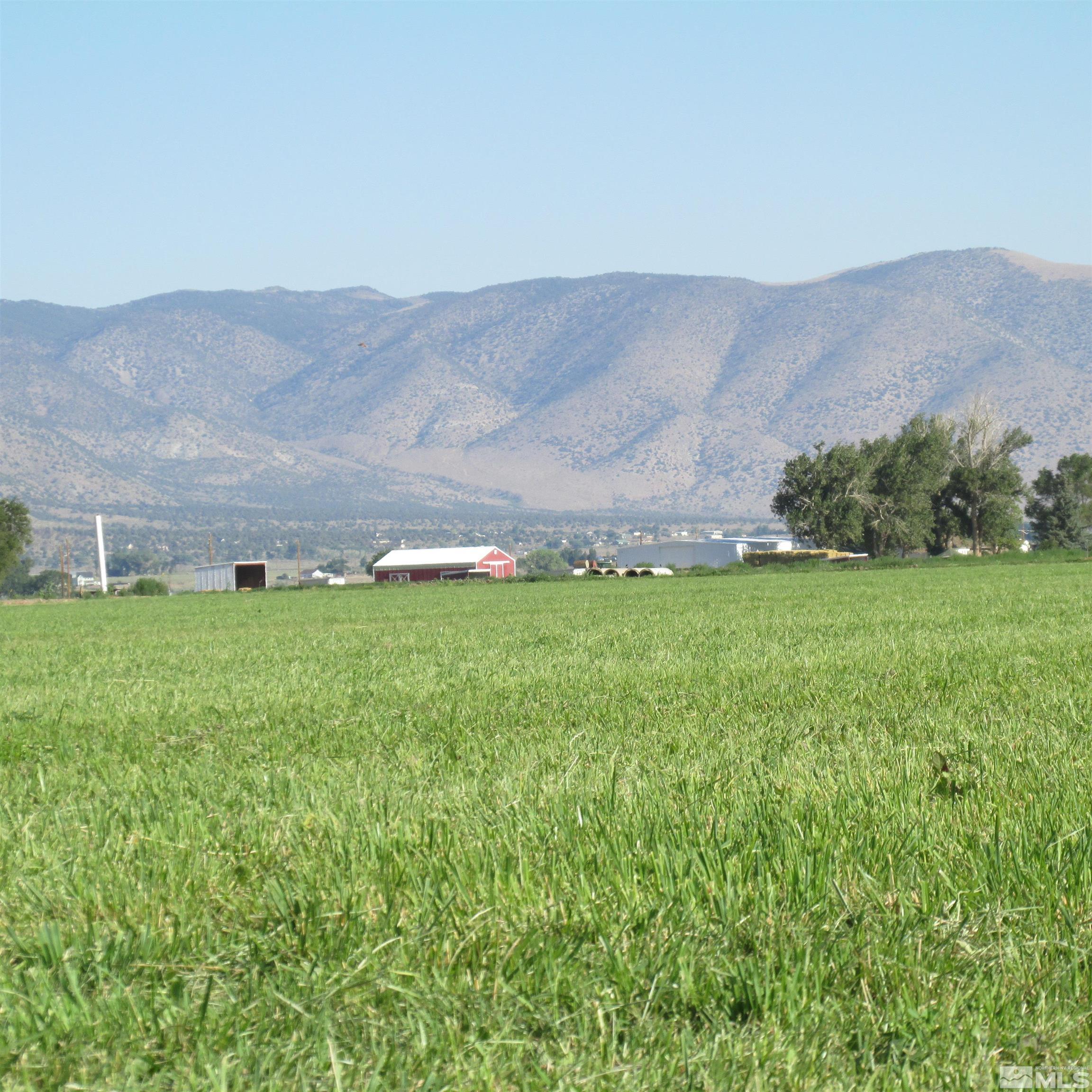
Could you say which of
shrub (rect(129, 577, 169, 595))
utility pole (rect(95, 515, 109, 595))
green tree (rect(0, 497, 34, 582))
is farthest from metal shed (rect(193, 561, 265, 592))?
green tree (rect(0, 497, 34, 582))

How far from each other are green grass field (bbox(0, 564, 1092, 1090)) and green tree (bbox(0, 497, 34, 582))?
97.7m

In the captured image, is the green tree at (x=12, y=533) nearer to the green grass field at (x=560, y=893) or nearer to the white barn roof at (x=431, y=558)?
the white barn roof at (x=431, y=558)

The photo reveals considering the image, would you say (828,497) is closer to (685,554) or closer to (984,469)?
(984,469)

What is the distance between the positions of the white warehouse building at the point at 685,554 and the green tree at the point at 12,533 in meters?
72.4

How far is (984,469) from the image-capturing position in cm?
10606

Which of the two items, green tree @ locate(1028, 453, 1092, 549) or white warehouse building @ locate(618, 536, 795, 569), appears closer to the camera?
green tree @ locate(1028, 453, 1092, 549)

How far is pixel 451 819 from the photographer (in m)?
4.04

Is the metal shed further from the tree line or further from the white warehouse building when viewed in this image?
the tree line

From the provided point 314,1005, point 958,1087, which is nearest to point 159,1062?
point 314,1005

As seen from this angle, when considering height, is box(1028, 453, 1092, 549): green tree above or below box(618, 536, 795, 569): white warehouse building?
above

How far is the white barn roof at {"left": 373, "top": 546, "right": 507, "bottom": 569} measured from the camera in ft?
492

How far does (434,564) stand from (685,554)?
32549 millimetres

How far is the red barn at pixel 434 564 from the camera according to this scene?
148125mm

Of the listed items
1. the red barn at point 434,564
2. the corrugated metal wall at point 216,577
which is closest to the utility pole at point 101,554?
the corrugated metal wall at point 216,577
